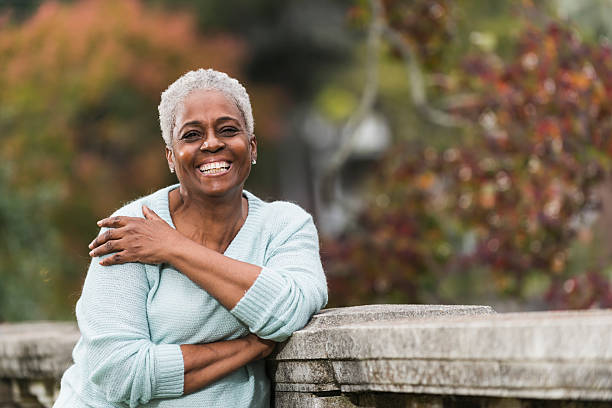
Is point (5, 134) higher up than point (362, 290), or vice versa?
point (5, 134)

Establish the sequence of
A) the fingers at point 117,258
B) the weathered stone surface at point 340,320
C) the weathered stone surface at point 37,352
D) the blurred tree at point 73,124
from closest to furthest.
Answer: the weathered stone surface at point 340,320
the fingers at point 117,258
the weathered stone surface at point 37,352
the blurred tree at point 73,124

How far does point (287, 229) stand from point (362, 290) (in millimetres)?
4124

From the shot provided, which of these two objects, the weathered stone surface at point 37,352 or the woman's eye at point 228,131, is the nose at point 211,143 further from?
the weathered stone surface at point 37,352

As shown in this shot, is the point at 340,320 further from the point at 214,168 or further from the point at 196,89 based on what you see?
the point at 196,89

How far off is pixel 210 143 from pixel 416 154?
4716 millimetres

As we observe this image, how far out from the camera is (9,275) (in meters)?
7.68

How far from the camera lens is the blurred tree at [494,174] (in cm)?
592

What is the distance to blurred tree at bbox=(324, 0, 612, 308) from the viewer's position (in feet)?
19.4

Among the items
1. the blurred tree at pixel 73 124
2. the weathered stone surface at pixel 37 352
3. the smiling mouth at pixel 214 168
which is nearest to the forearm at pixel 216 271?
the smiling mouth at pixel 214 168

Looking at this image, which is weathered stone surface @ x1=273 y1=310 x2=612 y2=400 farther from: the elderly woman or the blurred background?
the blurred background

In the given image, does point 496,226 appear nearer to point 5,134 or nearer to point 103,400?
point 103,400

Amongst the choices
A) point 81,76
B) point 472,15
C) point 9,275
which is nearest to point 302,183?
point 472,15

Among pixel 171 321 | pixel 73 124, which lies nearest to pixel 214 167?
pixel 171 321

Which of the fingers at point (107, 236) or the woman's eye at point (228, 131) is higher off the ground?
the woman's eye at point (228, 131)
